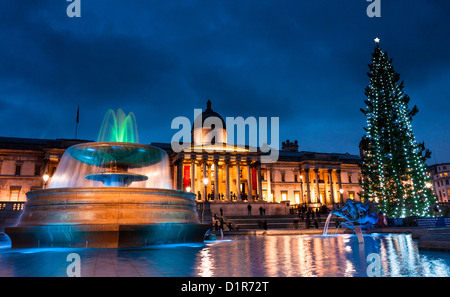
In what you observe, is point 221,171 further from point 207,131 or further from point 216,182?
point 207,131

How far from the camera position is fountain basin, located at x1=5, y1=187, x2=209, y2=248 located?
31.4 feet

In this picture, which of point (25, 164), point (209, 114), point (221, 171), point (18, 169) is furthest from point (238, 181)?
point (18, 169)

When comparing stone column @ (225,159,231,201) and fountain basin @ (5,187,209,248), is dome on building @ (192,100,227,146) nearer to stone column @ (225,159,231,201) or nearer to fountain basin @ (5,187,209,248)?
stone column @ (225,159,231,201)

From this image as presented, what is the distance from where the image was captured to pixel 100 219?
392 inches

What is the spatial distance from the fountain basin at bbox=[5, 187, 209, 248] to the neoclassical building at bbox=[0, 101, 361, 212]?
3132cm

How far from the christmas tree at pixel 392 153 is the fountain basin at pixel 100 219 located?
20185 mm

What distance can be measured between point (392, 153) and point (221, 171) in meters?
29.3

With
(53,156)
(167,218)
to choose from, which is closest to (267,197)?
(53,156)

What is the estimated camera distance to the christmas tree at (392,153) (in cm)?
2534

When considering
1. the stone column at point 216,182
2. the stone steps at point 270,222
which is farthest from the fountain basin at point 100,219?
the stone column at point 216,182

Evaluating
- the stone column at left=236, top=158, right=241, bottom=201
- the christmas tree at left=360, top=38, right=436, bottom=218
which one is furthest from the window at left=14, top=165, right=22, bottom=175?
the christmas tree at left=360, top=38, right=436, bottom=218

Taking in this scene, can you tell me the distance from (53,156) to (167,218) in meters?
41.0

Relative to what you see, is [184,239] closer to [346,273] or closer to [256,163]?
[346,273]
